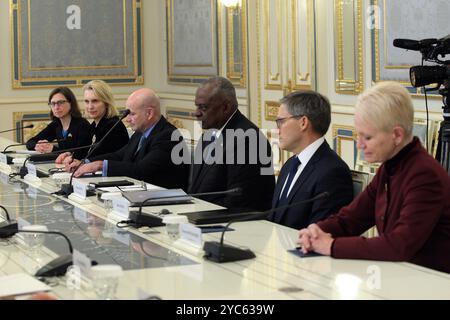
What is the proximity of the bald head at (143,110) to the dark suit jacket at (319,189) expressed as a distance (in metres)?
1.77

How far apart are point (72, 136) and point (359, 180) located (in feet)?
10.5

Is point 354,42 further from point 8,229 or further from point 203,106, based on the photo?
point 8,229

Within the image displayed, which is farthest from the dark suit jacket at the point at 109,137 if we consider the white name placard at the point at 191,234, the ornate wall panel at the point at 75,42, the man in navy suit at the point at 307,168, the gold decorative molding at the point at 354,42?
the ornate wall panel at the point at 75,42

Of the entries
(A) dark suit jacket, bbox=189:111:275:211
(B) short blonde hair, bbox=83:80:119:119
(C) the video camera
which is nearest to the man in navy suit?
(A) dark suit jacket, bbox=189:111:275:211

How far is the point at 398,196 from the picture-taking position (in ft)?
8.24

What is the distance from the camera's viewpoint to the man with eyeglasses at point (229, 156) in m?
3.92

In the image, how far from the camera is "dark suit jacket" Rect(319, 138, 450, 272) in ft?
7.86

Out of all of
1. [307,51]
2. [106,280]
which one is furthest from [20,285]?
[307,51]

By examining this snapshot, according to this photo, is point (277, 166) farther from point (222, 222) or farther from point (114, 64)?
point (222, 222)

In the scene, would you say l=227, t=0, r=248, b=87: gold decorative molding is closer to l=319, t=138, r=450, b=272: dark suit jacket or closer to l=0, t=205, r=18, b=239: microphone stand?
l=0, t=205, r=18, b=239: microphone stand

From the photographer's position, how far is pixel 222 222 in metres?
3.09

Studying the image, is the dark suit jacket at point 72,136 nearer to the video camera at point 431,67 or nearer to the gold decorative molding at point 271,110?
the gold decorative molding at point 271,110

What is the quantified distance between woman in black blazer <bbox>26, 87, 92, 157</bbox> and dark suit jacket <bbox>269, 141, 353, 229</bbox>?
281 cm
